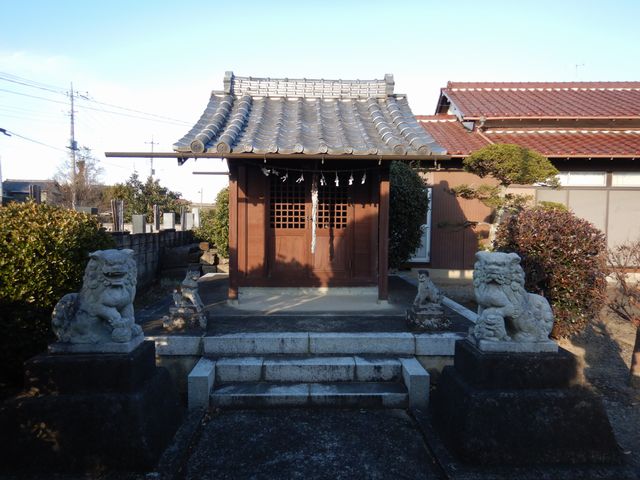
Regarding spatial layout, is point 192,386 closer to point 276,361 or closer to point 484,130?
point 276,361

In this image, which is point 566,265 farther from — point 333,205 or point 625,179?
point 625,179

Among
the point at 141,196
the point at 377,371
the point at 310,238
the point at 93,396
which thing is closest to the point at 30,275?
the point at 93,396

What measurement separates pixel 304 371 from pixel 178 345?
1756mm

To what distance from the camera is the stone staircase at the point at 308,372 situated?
4668mm

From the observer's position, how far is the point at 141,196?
26234mm

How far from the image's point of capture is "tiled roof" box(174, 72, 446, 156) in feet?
22.2

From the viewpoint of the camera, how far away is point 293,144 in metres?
7.04

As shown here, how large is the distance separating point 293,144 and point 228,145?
1.17 metres

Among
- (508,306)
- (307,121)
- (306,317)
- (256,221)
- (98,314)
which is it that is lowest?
(306,317)

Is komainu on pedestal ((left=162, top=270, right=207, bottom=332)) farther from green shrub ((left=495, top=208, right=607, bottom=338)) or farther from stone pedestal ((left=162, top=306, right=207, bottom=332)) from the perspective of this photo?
green shrub ((left=495, top=208, right=607, bottom=338))

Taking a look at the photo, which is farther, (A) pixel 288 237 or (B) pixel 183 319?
(A) pixel 288 237

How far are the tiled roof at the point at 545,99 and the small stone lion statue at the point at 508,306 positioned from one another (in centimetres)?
1172

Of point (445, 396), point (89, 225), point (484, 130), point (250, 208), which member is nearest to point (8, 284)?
point (89, 225)

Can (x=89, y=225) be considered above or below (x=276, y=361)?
above
